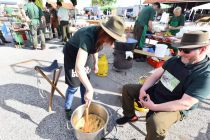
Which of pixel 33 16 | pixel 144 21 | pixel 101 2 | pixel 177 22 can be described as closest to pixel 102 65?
pixel 144 21

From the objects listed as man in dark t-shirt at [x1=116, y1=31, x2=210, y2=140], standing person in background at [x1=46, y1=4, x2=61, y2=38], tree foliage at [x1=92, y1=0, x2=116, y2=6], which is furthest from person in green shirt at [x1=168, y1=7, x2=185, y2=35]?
tree foliage at [x1=92, y1=0, x2=116, y2=6]

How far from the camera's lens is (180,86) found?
192 cm

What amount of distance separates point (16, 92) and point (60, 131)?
1629 millimetres

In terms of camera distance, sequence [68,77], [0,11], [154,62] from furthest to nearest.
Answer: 1. [0,11]
2. [154,62]
3. [68,77]

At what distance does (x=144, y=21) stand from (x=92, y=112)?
364 cm

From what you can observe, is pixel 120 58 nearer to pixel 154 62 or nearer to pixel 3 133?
pixel 154 62

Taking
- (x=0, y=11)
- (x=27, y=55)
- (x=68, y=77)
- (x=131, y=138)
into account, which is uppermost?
(x=0, y=11)

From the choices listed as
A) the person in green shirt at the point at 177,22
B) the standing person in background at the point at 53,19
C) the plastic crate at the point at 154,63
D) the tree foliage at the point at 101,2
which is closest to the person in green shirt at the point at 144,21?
the plastic crate at the point at 154,63

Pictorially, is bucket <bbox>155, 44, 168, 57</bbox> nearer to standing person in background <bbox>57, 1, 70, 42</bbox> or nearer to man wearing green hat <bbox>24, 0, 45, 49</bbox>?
man wearing green hat <bbox>24, 0, 45, 49</bbox>

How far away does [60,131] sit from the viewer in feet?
8.05

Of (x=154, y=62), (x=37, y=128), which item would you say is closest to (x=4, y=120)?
(x=37, y=128)

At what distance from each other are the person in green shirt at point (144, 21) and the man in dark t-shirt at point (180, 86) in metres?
3.00

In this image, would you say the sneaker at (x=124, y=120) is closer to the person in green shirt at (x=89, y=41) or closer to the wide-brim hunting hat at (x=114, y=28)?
the person in green shirt at (x=89, y=41)

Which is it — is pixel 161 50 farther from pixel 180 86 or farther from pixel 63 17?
pixel 63 17
